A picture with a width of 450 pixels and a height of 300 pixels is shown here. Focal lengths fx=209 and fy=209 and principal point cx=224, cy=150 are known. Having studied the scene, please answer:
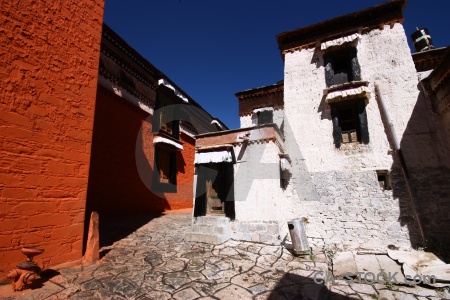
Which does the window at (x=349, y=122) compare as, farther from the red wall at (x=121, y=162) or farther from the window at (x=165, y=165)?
the red wall at (x=121, y=162)

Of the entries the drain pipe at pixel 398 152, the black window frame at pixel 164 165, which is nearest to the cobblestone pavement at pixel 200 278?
the drain pipe at pixel 398 152

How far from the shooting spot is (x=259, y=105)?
499 inches

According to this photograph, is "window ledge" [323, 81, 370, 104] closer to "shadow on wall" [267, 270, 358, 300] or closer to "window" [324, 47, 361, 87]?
"window" [324, 47, 361, 87]

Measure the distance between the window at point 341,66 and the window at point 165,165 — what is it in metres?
9.41

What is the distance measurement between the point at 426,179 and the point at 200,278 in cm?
814

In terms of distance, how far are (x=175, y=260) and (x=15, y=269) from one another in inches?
123

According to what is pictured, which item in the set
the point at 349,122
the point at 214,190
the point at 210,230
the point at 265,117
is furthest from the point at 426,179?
the point at 210,230

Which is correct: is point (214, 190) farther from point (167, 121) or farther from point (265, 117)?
point (167, 121)

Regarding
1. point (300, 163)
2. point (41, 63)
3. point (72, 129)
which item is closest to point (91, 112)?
point (72, 129)

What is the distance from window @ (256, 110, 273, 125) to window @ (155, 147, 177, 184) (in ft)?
19.1

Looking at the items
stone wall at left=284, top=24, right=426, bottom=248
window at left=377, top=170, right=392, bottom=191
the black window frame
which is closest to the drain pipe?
stone wall at left=284, top=24, right=426, bottom=248

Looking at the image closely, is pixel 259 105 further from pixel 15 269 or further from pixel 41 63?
pixel 15 269

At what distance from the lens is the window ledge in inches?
326

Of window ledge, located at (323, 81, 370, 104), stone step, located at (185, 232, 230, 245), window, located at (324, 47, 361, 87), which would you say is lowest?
stone step, located at (185, 232, 230, 245)
